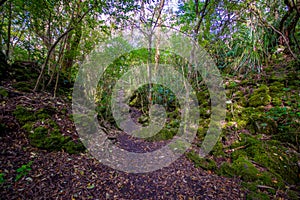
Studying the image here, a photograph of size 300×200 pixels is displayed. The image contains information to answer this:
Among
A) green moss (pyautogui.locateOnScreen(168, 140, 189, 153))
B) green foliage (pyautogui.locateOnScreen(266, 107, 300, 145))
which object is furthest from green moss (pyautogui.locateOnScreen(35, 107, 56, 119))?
green foliage (pyautogui.locateOnScreen(266, 107, 300, 145))

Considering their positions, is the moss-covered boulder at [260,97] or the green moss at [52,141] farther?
the moss-covered boulder at [260,97]

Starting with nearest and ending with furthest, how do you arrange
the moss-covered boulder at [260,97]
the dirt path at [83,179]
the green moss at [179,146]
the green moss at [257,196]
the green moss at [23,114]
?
the dirt path at [83,179], the green moss at [257,196], the green moss at [23,114], the green moss at [179,146], the moss-covered boulder at [260,97]

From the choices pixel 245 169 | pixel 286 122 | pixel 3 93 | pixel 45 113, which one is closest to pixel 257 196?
pixel 245 169

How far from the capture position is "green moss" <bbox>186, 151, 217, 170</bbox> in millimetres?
2173

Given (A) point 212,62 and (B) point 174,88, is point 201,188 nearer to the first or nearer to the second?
(B) point 174,88

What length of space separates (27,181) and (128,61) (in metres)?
3.36

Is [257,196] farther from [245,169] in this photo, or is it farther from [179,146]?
[179,146]

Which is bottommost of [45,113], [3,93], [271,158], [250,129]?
[271,158]

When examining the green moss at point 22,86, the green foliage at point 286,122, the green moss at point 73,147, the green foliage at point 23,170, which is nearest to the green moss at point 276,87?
the green foliage at point 286,122

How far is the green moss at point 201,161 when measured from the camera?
7.13ft

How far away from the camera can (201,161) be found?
7.59 ft

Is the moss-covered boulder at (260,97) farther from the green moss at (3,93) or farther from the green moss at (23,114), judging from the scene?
the green moss at (3,93)

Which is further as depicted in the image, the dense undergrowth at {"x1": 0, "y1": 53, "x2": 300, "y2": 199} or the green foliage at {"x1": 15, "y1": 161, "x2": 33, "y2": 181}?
the dense undergrowth at {"x1": 0, "y1": 53, "x2": 300, "y2": 199}

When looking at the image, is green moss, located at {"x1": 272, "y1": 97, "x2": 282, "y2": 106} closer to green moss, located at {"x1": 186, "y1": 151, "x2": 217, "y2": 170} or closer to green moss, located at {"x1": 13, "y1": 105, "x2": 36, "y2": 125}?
green moss, located at {"x1": 186, "y1": 151, "x2": 217, "y2": 170}
